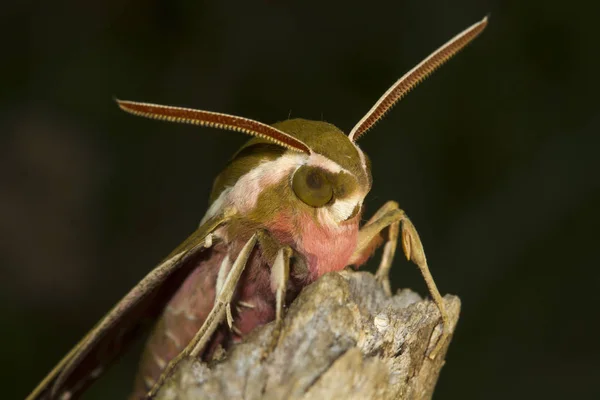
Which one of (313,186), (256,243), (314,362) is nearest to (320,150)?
(313,186)

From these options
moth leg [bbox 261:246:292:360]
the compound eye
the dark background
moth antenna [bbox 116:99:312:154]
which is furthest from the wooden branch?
the dark background

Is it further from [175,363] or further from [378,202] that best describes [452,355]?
[175,363]

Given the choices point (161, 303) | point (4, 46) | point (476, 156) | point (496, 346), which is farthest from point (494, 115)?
point (4, 46)

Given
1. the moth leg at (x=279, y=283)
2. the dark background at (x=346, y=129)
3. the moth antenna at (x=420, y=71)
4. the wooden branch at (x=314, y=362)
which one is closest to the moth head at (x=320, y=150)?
the moth antenna at (x=420, y=71)

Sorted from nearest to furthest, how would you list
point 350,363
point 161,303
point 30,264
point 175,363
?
1. point 350,363
2. point 175,363
3. point 161,303
4. point 30,264

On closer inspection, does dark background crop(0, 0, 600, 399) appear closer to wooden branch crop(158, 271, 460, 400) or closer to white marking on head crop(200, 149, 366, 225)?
white marking on head crop(200, 149, 366, 225)

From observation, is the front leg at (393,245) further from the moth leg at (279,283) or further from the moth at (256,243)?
the moth leg at (279,283)

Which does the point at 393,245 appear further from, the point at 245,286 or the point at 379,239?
the point at 245,286
